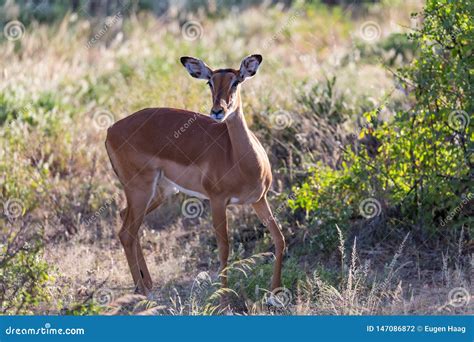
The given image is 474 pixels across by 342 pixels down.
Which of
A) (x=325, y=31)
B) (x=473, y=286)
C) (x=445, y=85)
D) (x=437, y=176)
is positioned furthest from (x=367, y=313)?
(x=325, y=31)

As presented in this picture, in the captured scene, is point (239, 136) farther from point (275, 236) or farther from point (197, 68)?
point (275, 236)

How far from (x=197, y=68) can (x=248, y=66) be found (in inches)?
17.8

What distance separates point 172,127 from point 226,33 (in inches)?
412

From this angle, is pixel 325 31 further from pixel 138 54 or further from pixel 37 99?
pixel 37 99

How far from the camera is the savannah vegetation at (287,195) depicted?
7820 millimetres

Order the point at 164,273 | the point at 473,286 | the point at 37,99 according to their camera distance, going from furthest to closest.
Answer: the point at 37,99 → the point at 164,273 → the point at 473,286

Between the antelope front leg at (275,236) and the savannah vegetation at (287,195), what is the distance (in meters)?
0.14

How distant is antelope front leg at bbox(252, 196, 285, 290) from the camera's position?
812 centimetres

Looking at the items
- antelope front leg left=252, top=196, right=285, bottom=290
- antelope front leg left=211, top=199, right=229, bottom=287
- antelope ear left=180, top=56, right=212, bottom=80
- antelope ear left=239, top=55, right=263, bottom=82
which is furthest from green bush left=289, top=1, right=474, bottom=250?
antelope ear left=180, top=56, right=212, bottom=80

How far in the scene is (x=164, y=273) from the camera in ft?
29.5

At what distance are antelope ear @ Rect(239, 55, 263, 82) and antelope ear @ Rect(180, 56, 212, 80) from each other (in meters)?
0.29

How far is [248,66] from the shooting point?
8133 mm

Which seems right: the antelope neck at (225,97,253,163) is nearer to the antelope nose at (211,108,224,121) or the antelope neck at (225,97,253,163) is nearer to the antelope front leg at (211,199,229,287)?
the antelope front leg at (211,199,229,287)

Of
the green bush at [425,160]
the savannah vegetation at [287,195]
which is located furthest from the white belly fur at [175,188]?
the green bush at [425,160]
